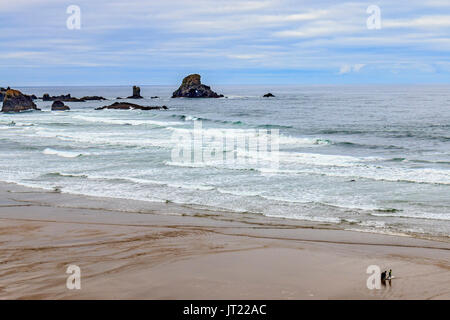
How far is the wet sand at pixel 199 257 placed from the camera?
32.2ft

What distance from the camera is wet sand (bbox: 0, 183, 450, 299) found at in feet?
32.2

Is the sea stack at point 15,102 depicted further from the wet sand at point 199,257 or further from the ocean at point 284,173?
the wet sand at point 199,257

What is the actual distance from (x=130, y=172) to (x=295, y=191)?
898cm

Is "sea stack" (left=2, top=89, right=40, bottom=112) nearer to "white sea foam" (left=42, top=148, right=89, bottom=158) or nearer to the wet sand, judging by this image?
"white sea foam" (left=42, top=148, right=89, bottom=158)

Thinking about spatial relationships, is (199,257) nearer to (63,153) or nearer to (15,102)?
(63,153)

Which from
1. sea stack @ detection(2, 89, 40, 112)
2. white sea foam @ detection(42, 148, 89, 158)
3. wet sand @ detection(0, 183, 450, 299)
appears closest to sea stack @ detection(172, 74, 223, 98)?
sea stack @ detection(2, 89, 40, 112)

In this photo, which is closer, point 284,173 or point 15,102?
point 284,173

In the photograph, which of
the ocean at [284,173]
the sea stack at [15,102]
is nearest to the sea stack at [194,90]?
the sea stack at [15,102]

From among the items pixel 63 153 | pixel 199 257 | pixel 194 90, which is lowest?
pixel 199 257

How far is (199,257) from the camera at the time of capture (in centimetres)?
1207

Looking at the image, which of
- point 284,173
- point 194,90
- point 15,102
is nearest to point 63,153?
point 284,173

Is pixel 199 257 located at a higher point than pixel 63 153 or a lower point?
lower

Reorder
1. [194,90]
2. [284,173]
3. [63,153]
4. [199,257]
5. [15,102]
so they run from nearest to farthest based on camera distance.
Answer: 1. [199,257]
2. [284,173]
3. [63,153]
4. [15,102]
5. [194,90]
